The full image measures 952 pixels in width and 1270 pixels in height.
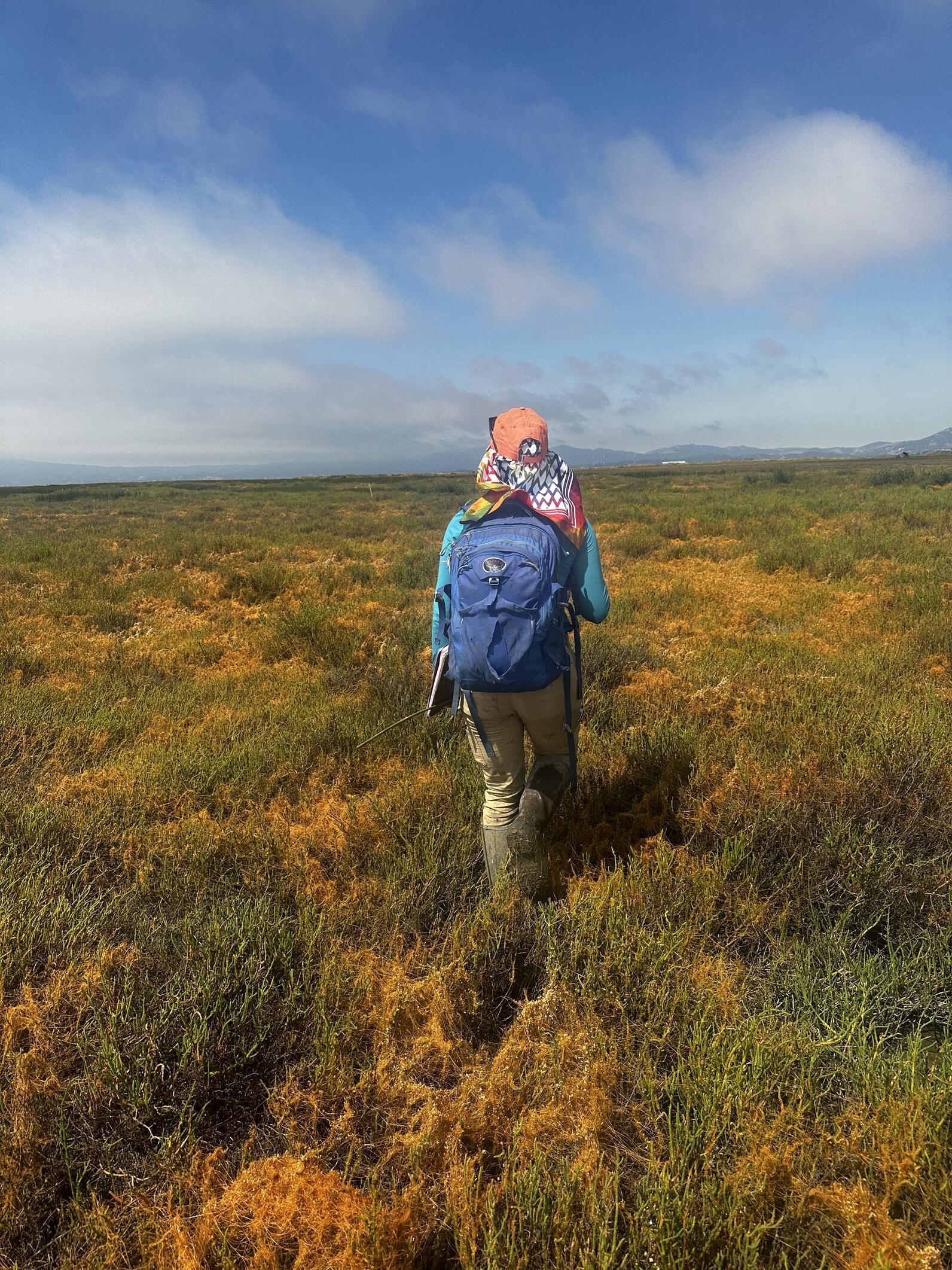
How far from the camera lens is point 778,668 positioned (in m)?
5.26

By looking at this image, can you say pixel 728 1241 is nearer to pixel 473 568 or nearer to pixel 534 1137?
pixel 534 1137

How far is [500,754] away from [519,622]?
638 mm

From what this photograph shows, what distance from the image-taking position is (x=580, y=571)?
99.0 inches

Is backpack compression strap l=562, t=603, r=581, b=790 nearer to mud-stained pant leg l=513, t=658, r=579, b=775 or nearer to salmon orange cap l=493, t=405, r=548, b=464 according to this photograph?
mud-stained pant leg l=513, t=658, r=579, b=775

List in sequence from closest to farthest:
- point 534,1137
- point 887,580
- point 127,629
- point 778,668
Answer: point 534,1137 → point 778,668 → point 127,629 → point 887,580

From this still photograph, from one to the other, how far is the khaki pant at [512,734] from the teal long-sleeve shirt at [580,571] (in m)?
0.31

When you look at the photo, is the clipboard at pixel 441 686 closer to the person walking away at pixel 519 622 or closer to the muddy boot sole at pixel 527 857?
the person walking away at pixel 519 622

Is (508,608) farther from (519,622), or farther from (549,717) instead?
(549,717)

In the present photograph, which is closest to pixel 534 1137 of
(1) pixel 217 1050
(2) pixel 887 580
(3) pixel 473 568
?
(1) pixel 217 1050

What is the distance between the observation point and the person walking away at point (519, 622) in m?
2.18

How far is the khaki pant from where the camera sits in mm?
2410

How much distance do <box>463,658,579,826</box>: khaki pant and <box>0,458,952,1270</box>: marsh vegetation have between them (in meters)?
0.46

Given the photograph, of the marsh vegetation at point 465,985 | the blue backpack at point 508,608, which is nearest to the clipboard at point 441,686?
the blue backpack at point 508,608

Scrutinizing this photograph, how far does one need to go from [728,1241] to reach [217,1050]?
1.48 metres
